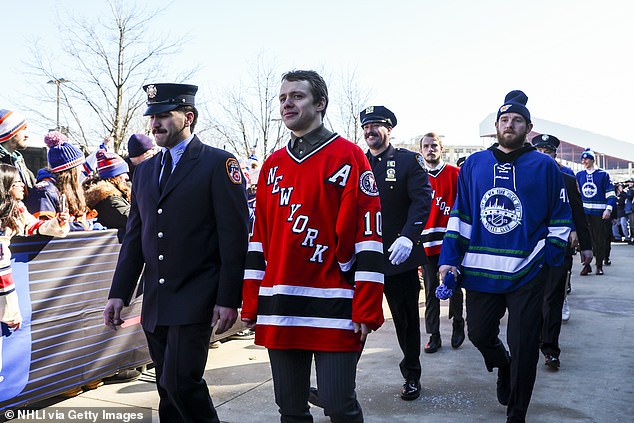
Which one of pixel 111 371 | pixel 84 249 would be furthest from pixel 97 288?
pixel 111 371

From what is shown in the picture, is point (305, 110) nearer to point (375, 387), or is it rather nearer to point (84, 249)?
point (84, 249)

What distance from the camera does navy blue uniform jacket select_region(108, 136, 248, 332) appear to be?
3.15 m

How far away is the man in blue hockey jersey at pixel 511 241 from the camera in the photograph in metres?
3.96

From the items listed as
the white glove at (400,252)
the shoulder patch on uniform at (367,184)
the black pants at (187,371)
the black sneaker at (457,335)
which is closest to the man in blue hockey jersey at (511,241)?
the white glove at (400,252)

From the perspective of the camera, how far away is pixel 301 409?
2.96 m

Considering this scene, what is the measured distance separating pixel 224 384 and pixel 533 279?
8.65ft

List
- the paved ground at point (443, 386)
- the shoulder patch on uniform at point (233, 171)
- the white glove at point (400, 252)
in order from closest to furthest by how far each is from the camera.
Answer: the shoulder patch on uniform at point (233, 171) < the white glove at point (400, 252) < the paved ground at point (443, 386)

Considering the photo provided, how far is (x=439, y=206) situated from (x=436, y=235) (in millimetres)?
Result: 324

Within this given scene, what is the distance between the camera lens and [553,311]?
5883mm

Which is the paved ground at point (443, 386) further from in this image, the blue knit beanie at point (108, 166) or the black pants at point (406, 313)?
the blue knit beanie at point (108, 166)

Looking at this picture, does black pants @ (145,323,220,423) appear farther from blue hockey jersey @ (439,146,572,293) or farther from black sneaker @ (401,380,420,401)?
black sneaker @ (401,380,420,401)

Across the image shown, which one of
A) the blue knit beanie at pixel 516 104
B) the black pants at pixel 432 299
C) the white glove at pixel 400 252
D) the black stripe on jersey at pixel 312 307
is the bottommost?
the black pants at pixel 432 299

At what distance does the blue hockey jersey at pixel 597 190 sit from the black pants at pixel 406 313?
26.8 feet

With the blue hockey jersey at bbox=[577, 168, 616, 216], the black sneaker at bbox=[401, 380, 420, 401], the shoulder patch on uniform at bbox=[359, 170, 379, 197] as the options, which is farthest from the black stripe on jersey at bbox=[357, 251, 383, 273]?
the blue hockey jersey at bbox=[577, 168, 616, 216]
